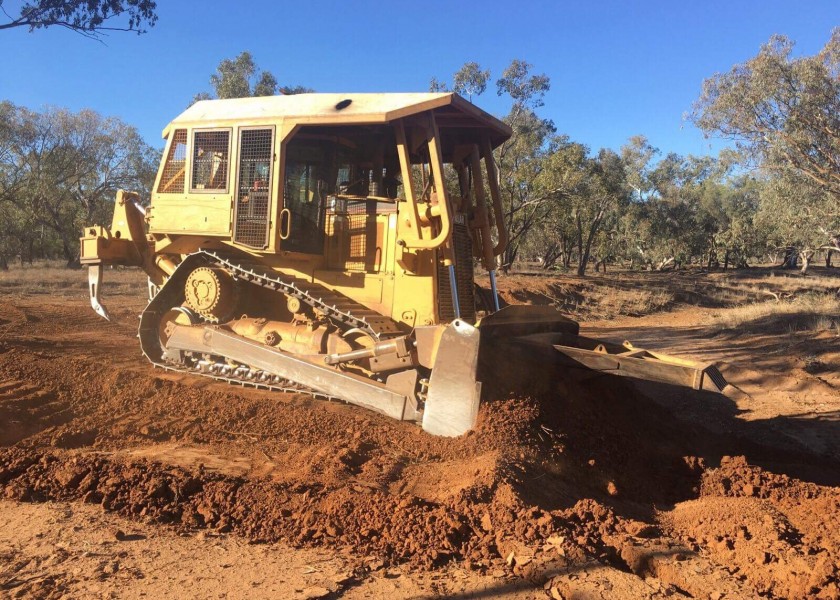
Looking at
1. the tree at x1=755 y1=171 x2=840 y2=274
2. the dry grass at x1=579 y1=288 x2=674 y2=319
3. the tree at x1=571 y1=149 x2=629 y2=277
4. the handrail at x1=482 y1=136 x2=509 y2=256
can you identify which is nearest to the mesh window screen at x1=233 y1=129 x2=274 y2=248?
the handrail at x1=482 y1=136 x2=509 y2=256

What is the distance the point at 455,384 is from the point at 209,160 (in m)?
4.30

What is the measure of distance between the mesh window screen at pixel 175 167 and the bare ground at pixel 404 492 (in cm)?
241

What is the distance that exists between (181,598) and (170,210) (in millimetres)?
5625

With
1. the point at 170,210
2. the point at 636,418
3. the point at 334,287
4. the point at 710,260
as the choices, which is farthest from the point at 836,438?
the point at 710,260

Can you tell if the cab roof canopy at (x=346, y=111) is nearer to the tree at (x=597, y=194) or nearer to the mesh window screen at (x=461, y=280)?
the mesh window screen at (x=461, y=280)

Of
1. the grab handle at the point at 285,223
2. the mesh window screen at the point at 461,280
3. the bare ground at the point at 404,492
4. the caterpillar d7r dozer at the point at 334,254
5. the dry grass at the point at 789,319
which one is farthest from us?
the dry grass at the point at 789,319

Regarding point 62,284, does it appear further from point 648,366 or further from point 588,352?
point 648,366

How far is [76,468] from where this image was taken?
4.37m

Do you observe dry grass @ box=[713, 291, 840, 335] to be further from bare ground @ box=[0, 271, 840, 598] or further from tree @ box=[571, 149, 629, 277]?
tree @ box=[571, 149, 629, 277]

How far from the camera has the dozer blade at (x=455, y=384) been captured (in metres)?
5.27

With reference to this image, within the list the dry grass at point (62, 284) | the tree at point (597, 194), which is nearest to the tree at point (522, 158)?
the tree at point (597, 194)

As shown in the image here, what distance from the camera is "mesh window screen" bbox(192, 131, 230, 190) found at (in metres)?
7.19

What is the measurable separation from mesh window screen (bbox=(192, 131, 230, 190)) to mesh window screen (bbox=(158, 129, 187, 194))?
11.6 inches

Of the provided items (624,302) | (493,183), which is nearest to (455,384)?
(493,183)
